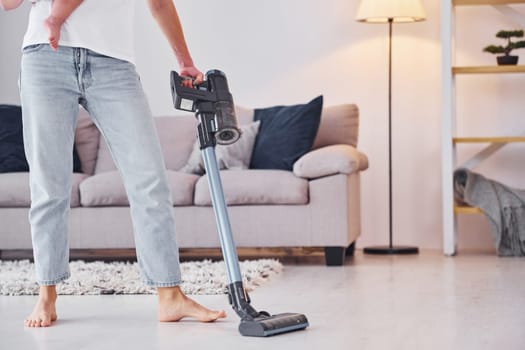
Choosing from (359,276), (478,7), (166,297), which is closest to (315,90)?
(478,7)

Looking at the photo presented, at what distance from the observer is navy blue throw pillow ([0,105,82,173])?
502 cm

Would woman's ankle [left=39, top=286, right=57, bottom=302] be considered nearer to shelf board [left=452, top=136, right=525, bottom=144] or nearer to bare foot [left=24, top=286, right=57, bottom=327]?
bare foot [left=24, top=286, right=57, bottom=327]

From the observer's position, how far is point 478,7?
17.6 ft

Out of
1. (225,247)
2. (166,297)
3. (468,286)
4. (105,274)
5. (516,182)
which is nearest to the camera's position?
(225,247)

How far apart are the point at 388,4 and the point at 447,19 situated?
334mm

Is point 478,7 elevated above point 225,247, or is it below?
above

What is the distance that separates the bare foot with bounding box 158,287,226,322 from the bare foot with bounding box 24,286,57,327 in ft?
1.08

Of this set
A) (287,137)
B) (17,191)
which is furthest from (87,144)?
(287,137)

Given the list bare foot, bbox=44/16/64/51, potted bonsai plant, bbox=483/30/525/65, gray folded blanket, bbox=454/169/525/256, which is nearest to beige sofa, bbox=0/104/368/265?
gray folded blanket, bbox=454/169/525/256

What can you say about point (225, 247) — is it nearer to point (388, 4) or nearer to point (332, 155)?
point (332, 155)

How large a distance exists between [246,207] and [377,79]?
1.38 m

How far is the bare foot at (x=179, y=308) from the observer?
111 inches

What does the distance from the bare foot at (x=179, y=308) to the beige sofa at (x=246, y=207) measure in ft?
5.57

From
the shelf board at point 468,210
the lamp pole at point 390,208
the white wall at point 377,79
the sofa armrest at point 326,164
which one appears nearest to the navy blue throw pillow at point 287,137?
the sofa armrest at point 326,164
